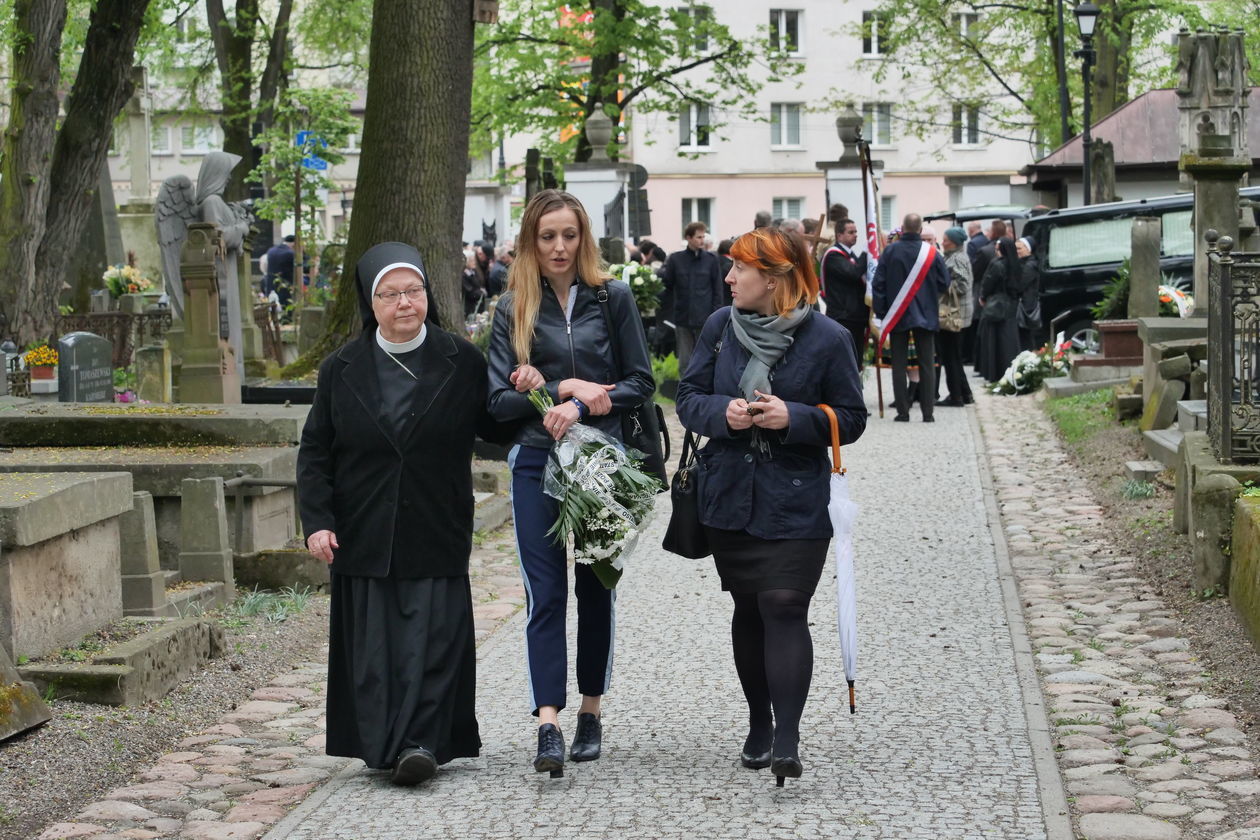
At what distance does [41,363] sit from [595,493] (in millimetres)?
10839

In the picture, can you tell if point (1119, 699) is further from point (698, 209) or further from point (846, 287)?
point (698, 209)

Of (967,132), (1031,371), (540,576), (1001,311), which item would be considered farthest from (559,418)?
(967,132)

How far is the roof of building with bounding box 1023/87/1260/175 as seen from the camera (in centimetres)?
3394

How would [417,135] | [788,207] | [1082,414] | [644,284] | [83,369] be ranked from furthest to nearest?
1. [788,207]
2. [644,284]
3. [1082,414]
4. [83,369]
5. [417,135]

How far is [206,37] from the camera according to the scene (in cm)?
3975

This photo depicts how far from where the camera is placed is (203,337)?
47.7ft

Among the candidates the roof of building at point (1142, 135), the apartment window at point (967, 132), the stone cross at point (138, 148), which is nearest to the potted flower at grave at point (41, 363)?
the stone cross at point (138, 148)

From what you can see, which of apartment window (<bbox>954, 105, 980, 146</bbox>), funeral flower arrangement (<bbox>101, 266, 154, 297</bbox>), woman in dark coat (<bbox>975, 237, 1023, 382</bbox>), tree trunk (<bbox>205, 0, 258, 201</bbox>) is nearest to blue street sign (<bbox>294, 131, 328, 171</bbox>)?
funeral flower arrangement (<bbox>101, 266, 154, 297</bbox>)

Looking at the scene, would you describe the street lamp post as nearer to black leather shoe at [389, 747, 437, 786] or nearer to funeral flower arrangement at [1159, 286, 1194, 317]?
funeral flower arrangement at [1159, 286, 1194, 317]

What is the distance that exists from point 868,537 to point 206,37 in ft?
106

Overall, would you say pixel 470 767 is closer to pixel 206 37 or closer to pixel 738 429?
pixel 738 429

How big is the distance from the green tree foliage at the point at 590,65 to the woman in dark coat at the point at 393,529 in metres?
27.1

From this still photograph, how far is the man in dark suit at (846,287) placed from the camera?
55.6ft

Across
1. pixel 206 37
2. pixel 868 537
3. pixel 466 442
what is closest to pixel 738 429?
pixel 466 442
